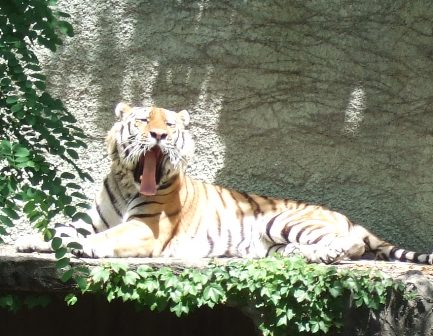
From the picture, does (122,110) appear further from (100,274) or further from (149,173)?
(100,274)

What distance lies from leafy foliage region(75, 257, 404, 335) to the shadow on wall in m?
1.58

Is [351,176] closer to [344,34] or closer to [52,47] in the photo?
[344,34]

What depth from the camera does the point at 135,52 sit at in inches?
228

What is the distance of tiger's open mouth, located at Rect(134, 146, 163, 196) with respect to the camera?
5.08m

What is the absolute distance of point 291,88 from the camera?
5836mm

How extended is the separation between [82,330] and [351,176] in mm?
1895

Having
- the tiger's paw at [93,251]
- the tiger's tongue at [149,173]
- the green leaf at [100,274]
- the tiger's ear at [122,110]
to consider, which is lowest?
the green leaf at [100,274]

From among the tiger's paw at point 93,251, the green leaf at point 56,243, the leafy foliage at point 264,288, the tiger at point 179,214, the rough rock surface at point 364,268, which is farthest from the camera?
the tiger at point 179,214

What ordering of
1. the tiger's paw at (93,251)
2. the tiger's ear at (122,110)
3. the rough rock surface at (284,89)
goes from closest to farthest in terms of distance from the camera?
the tiger's paw at (93,251)
the tiger's ear at (122,110)
the rough rock surface at (284,89)

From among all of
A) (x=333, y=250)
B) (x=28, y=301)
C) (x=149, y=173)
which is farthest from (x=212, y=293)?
(x=149, y=173)

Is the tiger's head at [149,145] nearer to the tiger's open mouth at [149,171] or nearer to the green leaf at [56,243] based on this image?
the tiger's open mouth at [149,171]

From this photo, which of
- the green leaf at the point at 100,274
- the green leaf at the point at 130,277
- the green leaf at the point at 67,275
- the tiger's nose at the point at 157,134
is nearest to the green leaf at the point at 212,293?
the green leaf at the point at 130,277

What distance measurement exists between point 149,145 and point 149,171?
139 mm

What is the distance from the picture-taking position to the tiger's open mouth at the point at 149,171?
5.08 metres
